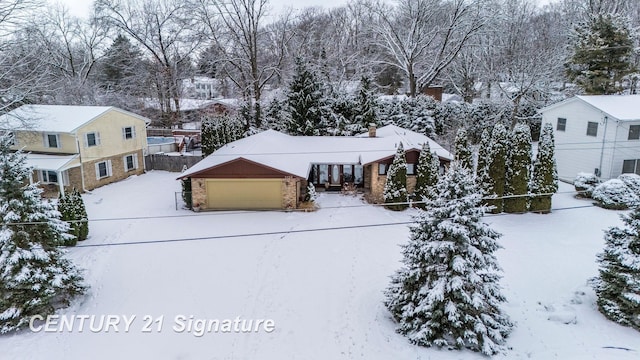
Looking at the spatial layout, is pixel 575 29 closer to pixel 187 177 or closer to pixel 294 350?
pixel 187 177

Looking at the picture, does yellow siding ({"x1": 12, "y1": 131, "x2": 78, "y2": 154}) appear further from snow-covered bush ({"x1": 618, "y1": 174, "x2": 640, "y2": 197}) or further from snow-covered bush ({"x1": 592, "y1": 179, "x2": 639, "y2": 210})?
snow-covered bush ({"x1": 618, "y1": 174, "x2": 640, "y2": 197})

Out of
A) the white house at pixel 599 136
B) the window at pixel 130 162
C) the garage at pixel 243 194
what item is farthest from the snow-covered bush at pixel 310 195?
the white house at pixel 599 136

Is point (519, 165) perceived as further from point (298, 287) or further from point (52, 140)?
point (52, 140)

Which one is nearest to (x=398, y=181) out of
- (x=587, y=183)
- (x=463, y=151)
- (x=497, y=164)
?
(x=463, y=151)

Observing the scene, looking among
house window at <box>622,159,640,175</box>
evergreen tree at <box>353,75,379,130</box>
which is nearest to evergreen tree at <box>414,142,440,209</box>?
evergreen tree at <box>353,75,379,130</box>

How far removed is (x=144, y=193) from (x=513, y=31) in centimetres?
3478

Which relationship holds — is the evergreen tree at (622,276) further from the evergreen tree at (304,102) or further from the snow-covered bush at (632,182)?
the evergreen tree at (304,102)

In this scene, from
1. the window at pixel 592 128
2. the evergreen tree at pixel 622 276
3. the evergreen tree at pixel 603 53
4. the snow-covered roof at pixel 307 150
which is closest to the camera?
the evergreen tree at pixel 622 276

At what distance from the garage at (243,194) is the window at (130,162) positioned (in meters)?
9.94

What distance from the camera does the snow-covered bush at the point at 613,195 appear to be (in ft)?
66.6

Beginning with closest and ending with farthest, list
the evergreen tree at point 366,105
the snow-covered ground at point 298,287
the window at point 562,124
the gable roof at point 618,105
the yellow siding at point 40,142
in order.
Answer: the snow-covered ground at point 298,287, the gable roof at point 618,105, the yellow siding at point 40,142, the window at point 562,124, the evergreen tree at point 366,105

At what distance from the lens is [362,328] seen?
1184 cm

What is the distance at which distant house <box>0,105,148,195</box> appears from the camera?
75.9 feet

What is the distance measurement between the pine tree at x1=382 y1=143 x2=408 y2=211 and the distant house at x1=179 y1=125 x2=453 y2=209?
3.63ft
